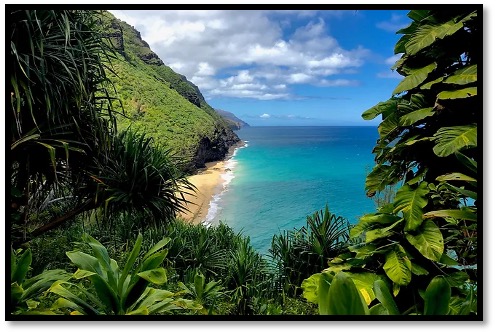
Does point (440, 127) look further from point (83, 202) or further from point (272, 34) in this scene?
point (83, 202)

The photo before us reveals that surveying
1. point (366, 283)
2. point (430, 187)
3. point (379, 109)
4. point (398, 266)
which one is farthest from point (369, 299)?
point (379, 109)

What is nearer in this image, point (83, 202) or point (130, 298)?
point (130, 298)

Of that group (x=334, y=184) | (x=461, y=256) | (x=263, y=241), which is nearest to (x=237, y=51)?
(x=461, y=256)

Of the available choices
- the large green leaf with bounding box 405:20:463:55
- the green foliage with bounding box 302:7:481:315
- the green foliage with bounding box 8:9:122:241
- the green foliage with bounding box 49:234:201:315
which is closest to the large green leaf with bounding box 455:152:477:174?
the green foliage with bounding box 302:7:481:315

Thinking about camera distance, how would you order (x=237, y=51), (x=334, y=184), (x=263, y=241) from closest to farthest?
(x=237, y=51) → (x=263, y=241) → (x=334, y=184)

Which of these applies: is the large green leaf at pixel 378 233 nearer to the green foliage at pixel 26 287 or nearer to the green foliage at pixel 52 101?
the green foliage at pixel 26 287

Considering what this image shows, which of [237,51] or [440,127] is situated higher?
[237,51]

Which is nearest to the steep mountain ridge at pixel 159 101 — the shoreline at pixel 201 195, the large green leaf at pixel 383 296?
the shoreline at pixel 201 195

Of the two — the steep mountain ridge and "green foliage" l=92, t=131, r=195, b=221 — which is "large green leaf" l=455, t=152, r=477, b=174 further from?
"green foliage" l=92, t=131, r=195, b=221
